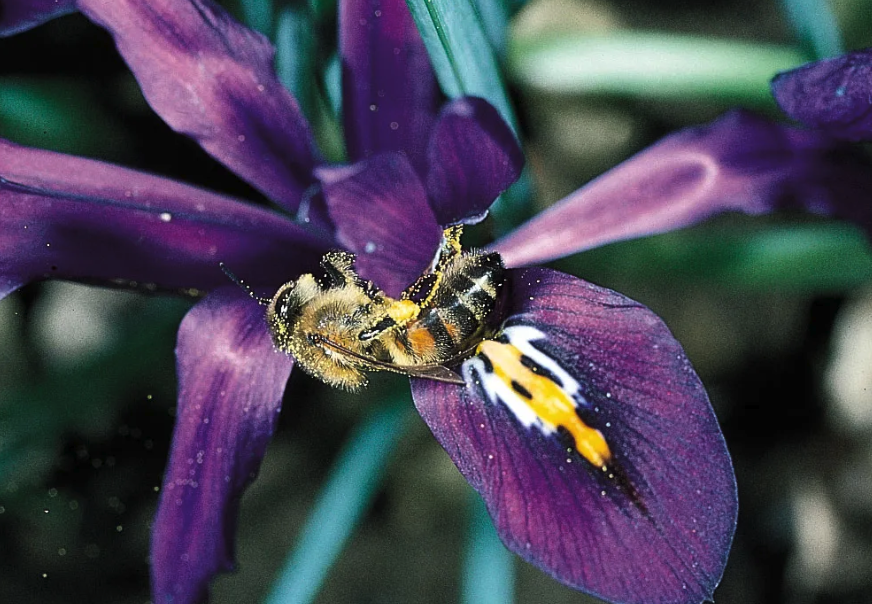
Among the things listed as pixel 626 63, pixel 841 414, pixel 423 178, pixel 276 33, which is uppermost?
pixel 276 33

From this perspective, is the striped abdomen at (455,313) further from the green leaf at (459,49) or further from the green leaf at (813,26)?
the green leaf at (813,26)

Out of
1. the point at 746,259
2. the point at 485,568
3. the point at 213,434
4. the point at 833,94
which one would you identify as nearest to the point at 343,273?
the point at 213,434

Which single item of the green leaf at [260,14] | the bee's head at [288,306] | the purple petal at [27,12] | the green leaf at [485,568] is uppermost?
the purple petal at [27,12]

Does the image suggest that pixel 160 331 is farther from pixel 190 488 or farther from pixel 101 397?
pixel 190 488

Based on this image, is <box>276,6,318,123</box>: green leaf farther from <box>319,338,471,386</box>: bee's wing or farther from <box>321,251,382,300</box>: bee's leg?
<box>319,338,471,386</box>: bee's wing

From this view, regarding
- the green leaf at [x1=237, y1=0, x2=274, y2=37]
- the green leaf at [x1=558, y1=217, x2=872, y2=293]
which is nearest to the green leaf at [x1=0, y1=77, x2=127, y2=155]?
the green leaf at [x1=237, y1=0, x2=274, y2=37]

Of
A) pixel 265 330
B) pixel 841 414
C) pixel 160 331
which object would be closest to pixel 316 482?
pixel 160 331

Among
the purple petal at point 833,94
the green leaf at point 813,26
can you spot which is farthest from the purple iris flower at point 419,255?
the green leaf at point 813,26
